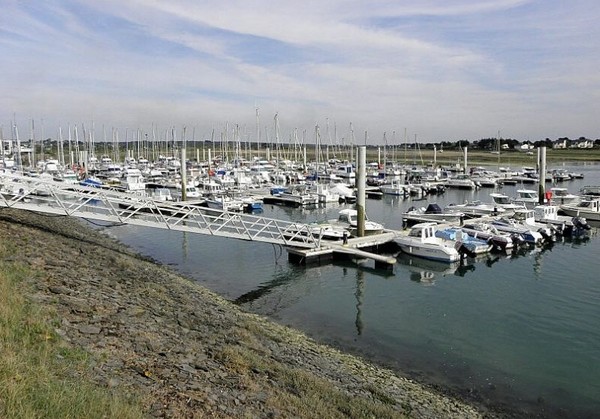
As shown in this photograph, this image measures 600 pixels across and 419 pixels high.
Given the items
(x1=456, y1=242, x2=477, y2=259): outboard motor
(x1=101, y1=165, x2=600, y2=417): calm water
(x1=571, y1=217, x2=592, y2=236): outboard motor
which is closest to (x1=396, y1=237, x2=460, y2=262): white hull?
(x1=101, y1=165, x2=600, y2=417): calm water

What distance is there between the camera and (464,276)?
30500mm

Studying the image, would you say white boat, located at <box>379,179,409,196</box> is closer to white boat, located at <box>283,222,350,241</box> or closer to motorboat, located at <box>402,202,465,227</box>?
motorboat, located at <box>402,202,465,227</box>

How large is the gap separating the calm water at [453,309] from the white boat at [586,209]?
11034 mm

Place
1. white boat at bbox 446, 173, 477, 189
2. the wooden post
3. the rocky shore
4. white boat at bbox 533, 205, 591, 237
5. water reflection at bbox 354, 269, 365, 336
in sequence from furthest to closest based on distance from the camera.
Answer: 1. white boat at bbox 446, 173, 477, 189
2. white boat at bbox 533, 205, 591, 237
3. the wooden post
4. water reflection at bbox 354, 269, 365, 336
5. the rocky shore

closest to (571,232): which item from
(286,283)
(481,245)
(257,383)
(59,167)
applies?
(481,245)

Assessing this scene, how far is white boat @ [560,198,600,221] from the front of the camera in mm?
49688

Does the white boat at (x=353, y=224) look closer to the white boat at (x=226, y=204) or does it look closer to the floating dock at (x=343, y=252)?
the floating dock at (x=343, y=252)

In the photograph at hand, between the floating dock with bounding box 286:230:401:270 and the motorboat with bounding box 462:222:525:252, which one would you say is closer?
the floating dock with bounding box 286:230:401:270

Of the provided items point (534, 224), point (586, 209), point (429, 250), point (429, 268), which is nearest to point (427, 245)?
point (429, 250)

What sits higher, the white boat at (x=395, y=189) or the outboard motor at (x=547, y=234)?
the white boat at (x=395, y=189)

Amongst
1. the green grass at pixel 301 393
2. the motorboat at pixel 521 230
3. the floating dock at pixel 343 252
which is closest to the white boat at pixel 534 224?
the motorboat at pixel 521 230

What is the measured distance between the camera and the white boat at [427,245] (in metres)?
33.0

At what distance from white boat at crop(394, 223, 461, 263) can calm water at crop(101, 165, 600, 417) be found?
26.8 inches

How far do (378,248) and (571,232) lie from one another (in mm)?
18663
